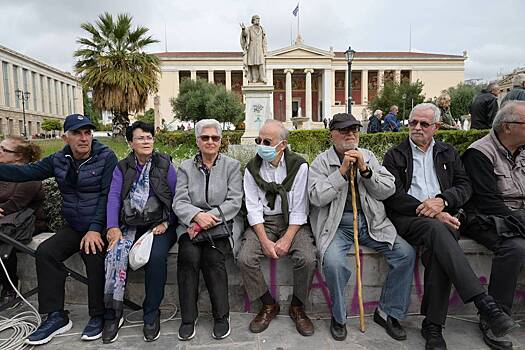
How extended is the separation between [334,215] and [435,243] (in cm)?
78

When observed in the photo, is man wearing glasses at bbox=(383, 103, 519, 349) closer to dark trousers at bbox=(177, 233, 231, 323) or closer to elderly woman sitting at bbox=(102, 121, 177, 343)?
dark trousers at bbox=(177, 233, 231, 323)

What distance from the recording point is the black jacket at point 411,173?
3061 millimetres

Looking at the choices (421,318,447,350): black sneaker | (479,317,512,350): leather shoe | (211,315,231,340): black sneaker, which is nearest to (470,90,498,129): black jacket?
(479,317,512,350): leather shoe

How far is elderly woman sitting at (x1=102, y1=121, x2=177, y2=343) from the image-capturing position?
9.32 ft

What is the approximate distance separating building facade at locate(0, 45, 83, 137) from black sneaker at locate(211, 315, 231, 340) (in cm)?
6035

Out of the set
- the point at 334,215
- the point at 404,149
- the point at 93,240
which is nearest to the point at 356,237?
the point at 334,215

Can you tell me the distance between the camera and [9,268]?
3350 mm

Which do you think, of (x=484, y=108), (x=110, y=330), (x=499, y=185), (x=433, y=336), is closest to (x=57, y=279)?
(x=110, y=330)

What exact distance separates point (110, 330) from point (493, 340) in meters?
2.84

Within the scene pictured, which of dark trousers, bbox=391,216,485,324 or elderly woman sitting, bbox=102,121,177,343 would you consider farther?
elderly woman sitting, bbox=102,121,177,343

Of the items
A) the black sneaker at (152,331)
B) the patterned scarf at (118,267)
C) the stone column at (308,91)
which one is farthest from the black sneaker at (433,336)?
the stone column at (308,91)

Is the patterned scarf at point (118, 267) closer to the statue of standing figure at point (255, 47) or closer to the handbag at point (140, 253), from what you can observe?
the handbag at point (140, 253)

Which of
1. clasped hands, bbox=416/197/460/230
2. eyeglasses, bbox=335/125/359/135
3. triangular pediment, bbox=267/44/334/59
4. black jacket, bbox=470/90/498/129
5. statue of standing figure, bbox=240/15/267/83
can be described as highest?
triangular pediment, bbox=267/44/334/59

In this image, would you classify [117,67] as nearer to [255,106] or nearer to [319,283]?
[255,106]
